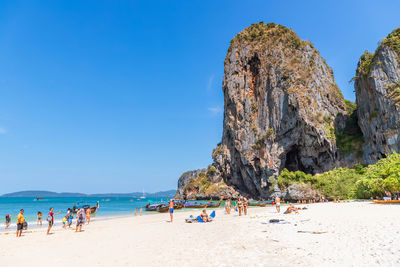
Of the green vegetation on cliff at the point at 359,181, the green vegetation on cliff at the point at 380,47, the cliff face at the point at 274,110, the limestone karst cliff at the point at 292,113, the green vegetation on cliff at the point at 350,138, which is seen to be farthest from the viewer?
the cliff face at the point at 274,110

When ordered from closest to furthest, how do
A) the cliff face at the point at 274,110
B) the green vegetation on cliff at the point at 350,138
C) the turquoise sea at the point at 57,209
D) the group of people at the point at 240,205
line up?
the group of people at the point at 240,205
the turquoise sea at the point at 57,209
the green vegetation on cliff at the point at 350,138
the cliff face at the point at 274,110

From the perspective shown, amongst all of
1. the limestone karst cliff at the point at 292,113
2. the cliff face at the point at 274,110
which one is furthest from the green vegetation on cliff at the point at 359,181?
the cliff face at the point at 274,110

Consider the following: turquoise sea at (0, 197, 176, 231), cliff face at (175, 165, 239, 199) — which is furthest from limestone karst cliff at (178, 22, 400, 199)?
turquoise sea at (0, 197, 176, 231)

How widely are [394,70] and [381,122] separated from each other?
910cm

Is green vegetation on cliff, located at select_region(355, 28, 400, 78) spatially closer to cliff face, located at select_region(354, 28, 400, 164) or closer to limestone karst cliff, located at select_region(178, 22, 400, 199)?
cliff face, located at select_region(354, 28, 400, 164)

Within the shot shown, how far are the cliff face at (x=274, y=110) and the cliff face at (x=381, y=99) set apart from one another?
336 inches

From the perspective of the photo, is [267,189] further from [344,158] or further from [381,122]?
[381,122]

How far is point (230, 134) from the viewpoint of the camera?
234 feet

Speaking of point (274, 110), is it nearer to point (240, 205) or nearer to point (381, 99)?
point (381, 99)

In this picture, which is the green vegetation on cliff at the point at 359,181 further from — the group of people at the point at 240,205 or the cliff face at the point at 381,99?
the group of people at the point at 240,205

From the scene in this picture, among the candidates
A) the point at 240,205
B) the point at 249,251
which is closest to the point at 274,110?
the point at 240,205

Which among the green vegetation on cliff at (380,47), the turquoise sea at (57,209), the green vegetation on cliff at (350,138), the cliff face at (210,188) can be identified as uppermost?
the green vegetation on cliff at (380,47)

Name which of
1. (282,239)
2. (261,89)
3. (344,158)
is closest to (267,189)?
(344,158)

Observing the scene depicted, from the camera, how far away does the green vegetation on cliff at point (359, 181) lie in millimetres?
23641
